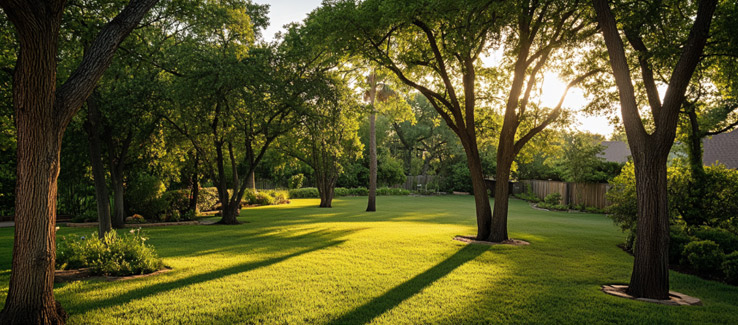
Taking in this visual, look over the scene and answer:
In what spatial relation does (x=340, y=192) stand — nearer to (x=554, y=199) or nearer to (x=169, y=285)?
(x=554, y=199)

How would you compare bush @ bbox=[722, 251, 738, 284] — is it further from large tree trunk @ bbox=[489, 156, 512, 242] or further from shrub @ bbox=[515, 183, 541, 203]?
shrub @ bbox=[515, 183, 541, 203]

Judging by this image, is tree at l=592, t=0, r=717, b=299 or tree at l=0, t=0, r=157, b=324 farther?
tree at l=592, t=0, r=717, b=299

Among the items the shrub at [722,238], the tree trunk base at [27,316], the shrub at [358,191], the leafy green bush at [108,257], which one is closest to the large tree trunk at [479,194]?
the shrub at [722,238]

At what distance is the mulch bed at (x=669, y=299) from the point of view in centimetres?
572

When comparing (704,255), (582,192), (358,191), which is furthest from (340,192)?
(704,255)

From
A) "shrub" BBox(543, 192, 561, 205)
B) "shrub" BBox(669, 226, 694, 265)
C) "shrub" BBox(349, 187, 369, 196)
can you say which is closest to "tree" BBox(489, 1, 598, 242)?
"shrub" BBox(669, 226, 694, 265)

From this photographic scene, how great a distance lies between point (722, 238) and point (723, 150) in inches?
987

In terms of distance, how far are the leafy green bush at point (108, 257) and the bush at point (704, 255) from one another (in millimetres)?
10406

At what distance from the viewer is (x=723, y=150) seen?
88.6ft

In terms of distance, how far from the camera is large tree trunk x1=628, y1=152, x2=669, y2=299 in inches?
232

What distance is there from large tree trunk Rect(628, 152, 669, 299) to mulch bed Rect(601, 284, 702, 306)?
0.12 metres

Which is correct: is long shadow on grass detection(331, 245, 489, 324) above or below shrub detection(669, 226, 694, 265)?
below

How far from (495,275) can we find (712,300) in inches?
125

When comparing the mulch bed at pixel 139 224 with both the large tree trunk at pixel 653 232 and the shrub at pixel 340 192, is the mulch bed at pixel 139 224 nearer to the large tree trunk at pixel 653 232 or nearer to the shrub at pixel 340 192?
the large tree trunk at pixel 653 232
